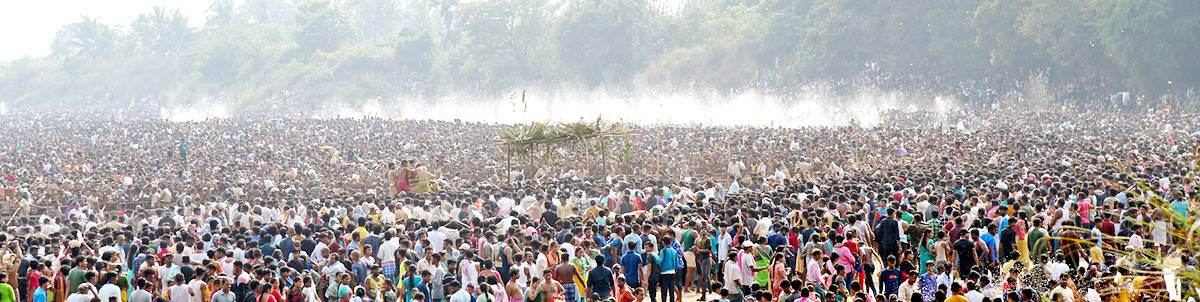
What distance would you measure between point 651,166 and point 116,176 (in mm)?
12299

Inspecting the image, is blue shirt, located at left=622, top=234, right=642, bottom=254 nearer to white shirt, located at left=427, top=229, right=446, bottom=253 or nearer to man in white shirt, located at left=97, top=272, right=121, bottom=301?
white shirt, located at left=427, top=229, right=446, bottom=253

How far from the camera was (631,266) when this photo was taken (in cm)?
1087

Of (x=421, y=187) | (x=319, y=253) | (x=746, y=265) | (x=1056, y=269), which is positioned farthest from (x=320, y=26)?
(x=1056, y=269)

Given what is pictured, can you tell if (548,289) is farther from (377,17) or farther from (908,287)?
(377,17)

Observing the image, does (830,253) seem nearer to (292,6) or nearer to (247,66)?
(247,66)

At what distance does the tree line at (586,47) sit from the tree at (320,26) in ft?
0.44

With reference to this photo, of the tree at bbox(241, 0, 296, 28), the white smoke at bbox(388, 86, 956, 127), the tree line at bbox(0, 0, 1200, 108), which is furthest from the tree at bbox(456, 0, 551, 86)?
the tree at bbox(241, 0, 296, 28)

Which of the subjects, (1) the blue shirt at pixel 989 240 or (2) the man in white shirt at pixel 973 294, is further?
(1) the blue shirt at pixel 989 240

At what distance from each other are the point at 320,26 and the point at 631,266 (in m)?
77.2

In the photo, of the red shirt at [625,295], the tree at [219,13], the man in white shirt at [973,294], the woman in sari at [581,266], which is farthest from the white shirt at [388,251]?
the tree at [219,13]

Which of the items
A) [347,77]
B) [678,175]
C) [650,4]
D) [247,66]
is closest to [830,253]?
[678,175]

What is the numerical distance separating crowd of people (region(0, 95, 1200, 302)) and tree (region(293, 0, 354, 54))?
60396 millimetres

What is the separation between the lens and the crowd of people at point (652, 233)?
9.61 meters

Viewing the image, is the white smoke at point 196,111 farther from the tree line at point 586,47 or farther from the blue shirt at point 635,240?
the blue shirt at point 635,240
